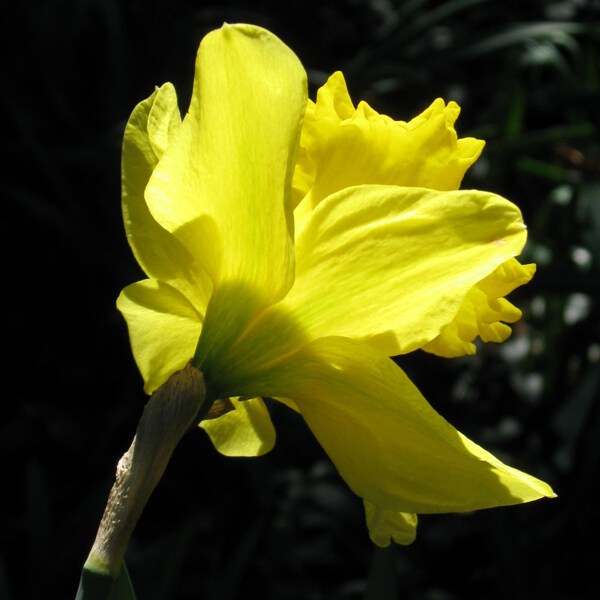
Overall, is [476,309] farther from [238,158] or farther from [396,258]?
[238,158]

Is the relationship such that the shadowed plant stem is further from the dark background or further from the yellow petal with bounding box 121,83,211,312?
the dark background

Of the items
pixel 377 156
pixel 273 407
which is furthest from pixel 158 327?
pixel 273 407

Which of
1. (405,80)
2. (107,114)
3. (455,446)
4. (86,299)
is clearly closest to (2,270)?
(86,299)

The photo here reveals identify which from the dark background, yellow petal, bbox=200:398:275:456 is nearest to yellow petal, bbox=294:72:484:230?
yellow petal, bbox=200:398:275:456

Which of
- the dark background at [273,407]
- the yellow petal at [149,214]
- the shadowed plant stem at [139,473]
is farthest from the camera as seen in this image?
the dark background at [273,407]

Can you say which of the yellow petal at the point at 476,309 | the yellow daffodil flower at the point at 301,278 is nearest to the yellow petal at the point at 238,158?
the yellow daffodil flower at the point at 301,278

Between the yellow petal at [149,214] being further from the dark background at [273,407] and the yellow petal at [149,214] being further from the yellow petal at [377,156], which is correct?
the dark background at [273,407]

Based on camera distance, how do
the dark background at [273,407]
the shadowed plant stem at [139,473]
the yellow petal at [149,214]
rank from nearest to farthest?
the shadowed plant stem at [139,473] → the yellow petal at [149,214] → the dark background at [273,407]
